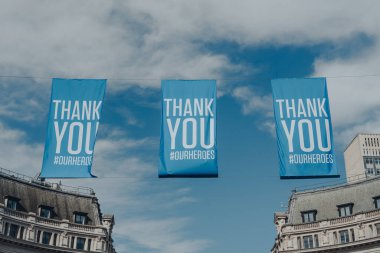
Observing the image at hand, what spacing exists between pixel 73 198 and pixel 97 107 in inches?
1677

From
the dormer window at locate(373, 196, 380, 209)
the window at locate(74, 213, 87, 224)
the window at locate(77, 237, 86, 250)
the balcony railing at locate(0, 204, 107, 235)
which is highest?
the dormer window at locate(373, 196, 380, 209)

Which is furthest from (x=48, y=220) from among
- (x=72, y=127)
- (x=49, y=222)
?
(x=72, y=127)

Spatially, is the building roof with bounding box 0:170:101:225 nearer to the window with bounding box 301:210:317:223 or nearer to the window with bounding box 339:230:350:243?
the window with bounding box 301:210:317:223

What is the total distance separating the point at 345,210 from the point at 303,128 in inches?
1592

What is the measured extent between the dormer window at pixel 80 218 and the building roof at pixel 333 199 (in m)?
33.4

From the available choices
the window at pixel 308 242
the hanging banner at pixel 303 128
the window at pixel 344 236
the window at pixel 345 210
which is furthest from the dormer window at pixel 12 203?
the window at pixel 345 210

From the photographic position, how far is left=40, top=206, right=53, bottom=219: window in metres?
79.7

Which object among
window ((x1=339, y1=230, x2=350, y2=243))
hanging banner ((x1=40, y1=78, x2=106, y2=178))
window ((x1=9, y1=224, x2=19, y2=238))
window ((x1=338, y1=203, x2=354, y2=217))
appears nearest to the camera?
hanging banner ((x1=40, y1=78, x2=106, y2=178))

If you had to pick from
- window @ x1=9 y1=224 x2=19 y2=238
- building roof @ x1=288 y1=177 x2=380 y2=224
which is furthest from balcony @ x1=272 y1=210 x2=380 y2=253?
window @ x1=9 y1=224 x2=19 y2=238

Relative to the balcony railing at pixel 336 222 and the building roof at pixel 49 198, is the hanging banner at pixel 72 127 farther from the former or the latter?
the balcony railing at pixel 336 222

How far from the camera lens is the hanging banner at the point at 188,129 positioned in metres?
42.5

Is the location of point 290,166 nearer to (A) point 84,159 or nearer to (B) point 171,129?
(B) point 171,129

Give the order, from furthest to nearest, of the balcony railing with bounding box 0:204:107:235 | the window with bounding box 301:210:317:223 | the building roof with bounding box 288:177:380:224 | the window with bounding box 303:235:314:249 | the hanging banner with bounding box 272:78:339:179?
1. the window with bounding box 301:210:317:223
2. the window with bounding box 303:235:314:249
3. the building roof with bounding box 288:177:380:224
4. the balcony railing with bounding box 0:204:107:235
5. the hanging banner with bounding box 272:78:339:179

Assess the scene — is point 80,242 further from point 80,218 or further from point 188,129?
point 188,129
